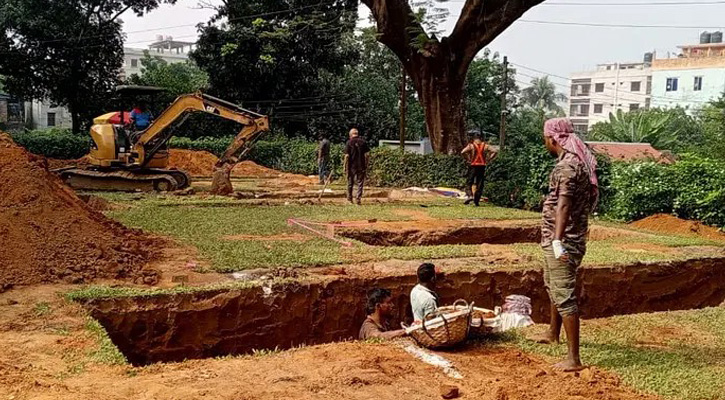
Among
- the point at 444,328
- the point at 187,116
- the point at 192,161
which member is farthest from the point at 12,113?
the point at 444,328

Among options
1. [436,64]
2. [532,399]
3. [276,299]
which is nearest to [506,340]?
[532,399]

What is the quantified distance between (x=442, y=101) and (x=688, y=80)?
153 ft

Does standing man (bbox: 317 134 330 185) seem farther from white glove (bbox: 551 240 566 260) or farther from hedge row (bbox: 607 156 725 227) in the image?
white glove (bbox: 551 240 566 260)

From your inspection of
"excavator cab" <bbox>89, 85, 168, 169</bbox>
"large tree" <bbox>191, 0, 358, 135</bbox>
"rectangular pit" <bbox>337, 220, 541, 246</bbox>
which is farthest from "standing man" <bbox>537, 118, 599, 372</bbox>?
"large tree" <bbox>191, 0, 358, 135</bbox>

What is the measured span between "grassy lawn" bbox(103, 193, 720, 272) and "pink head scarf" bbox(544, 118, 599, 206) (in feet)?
12.2

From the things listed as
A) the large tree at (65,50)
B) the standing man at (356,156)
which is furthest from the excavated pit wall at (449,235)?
the large tree at (65,50)

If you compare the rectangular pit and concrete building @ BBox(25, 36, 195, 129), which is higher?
concrete building @ BBox(25, 36, 195, 129)

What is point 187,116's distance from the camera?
57.1 feet

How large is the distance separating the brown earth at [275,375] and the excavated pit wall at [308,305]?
779 mm

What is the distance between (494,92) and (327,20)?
500 inches

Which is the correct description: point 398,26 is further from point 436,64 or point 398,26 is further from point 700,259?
point 700,259

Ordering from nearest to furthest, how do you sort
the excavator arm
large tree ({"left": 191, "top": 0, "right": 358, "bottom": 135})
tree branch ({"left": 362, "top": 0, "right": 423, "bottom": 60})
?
the excavator arm, tree branch ({"left": 362, "top": 0, "right": 423, "bottom": 60}), large tree ({"left": 191, "top": 0, "right": 358, "bottom": 135})

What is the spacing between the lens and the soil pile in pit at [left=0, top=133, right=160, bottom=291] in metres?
7.04

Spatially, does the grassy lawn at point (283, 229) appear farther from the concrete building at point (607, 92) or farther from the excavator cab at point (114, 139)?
the concrete building at point (607, 92)
